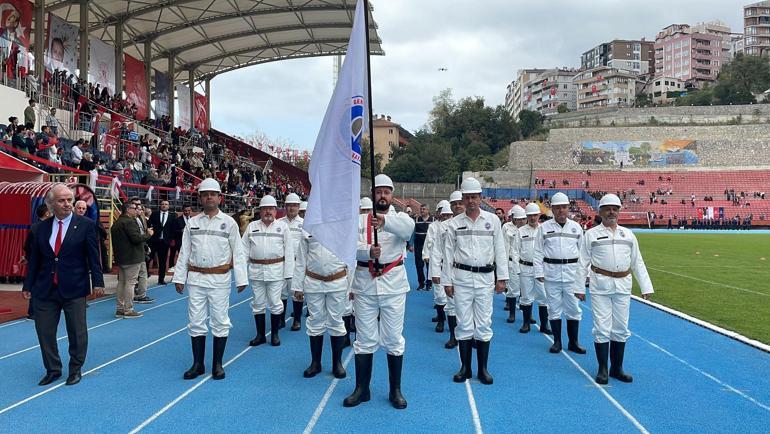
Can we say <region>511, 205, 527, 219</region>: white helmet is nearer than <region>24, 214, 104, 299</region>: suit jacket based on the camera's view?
No

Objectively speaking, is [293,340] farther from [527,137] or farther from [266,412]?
[527,137]

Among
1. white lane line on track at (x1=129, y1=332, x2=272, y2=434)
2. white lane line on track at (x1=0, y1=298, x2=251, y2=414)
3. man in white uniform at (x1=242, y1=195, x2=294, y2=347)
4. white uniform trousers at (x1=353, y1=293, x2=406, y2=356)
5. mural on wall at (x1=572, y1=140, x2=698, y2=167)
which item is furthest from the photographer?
mural on wall at (x1=572, y1=140, x2=698, y2=167)

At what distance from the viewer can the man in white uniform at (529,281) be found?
27.9 feet

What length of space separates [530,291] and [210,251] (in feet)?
16.6

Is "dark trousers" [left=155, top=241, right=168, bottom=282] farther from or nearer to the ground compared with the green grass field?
farther from the ground

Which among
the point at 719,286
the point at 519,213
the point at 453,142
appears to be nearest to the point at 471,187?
the point at 519,213

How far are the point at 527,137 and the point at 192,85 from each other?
202 ft

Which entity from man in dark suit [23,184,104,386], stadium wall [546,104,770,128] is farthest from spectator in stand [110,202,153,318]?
stadium wall [546,104,770,128]

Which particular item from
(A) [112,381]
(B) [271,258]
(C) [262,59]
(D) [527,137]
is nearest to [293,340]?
(B) [271,258]

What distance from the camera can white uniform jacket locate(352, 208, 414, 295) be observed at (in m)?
5.04

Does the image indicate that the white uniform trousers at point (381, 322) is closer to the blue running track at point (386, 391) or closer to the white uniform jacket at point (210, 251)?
the blue running track at point (386, 391)

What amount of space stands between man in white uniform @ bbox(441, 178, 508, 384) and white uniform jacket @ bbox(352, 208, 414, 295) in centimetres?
84

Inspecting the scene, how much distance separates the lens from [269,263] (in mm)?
7578

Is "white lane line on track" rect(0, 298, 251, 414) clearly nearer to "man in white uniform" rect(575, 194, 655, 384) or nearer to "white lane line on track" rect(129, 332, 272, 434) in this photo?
"white lane line on track" rect(129, 332, 272, 434)
